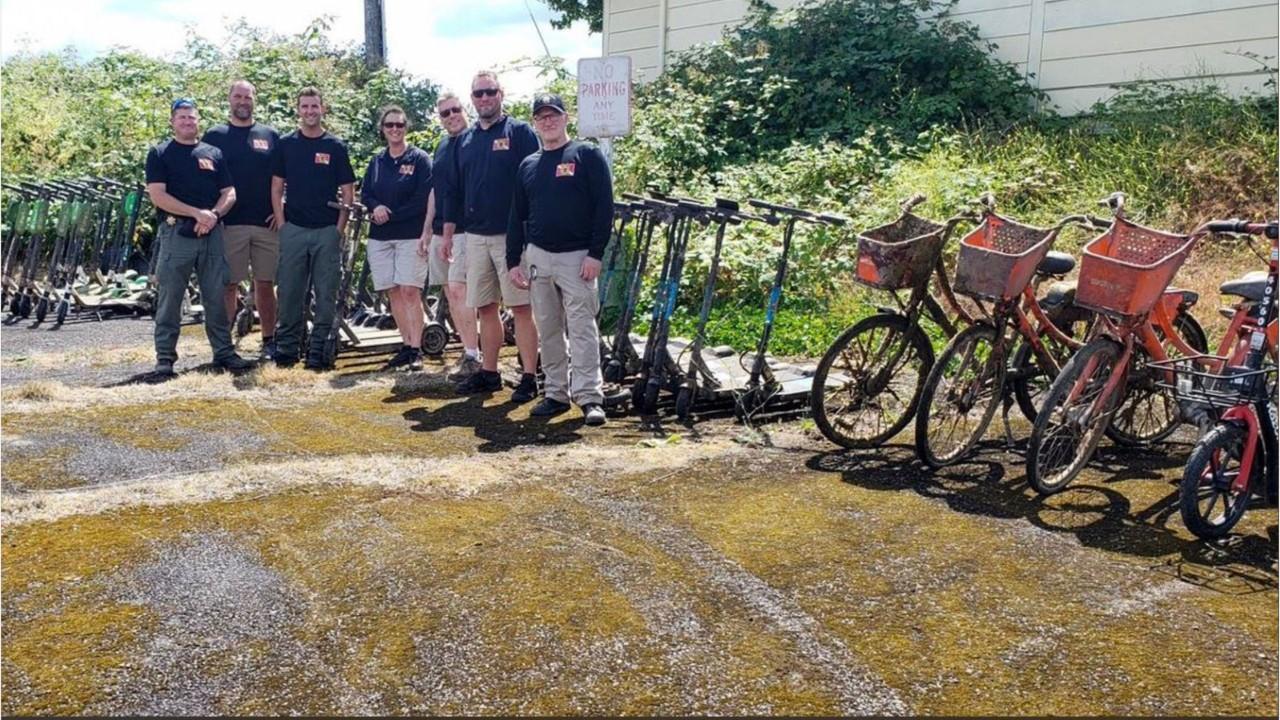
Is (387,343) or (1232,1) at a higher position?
(1232,1)

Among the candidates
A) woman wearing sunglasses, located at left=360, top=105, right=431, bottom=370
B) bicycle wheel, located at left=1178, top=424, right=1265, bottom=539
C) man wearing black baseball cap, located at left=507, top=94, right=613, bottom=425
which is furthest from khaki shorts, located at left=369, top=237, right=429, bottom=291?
bicycle wheel, located at left=1178, top=424, right=1265, bottom=539

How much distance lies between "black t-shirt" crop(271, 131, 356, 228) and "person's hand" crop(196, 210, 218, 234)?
0.51m

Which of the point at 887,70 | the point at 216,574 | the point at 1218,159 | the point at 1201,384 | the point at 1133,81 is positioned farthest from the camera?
the point at 887,70

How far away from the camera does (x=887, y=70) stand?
12938 millimetres

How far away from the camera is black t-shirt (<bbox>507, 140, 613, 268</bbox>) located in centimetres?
653

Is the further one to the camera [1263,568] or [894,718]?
[1263,568]

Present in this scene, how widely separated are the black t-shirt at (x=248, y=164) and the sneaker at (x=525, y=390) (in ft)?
8.62

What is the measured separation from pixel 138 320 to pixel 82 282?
1.41 metres

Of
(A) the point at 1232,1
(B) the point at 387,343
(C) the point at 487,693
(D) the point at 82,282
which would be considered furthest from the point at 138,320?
(A) the point at 1232,1

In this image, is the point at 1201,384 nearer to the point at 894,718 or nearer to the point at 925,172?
the point at 894,718

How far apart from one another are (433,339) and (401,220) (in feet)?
2.87

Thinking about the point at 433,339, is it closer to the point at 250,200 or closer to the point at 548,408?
the point at 250,200

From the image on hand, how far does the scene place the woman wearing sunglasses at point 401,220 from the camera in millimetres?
8227

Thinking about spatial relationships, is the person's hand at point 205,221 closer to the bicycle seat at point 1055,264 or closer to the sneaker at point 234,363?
the sneaker at point 234,363
